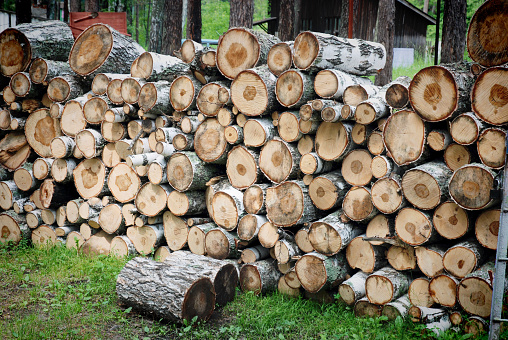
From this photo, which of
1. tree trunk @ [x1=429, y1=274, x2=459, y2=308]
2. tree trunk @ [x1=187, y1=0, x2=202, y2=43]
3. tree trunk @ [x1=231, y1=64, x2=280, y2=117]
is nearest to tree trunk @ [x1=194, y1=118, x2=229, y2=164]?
tree trunk @ [x1=231, y1=64, x2=280, y2=117]

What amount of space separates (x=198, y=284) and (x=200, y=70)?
258 centimetres

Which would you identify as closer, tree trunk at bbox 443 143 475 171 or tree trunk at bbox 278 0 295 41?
tree trunk at bbox 443 143 475 171

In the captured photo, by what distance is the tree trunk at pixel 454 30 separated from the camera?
8469 millimetres

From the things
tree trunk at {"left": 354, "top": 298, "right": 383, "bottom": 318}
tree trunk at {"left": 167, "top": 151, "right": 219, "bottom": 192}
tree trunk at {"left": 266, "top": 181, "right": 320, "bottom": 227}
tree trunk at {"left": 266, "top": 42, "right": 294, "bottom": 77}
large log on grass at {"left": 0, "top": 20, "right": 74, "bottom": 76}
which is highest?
large log on grass at {"left": 0, "top": 20, "right": 74, "bottom": 76}

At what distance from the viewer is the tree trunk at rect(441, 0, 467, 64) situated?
27.8ft

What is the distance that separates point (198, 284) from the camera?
4254 millimetres

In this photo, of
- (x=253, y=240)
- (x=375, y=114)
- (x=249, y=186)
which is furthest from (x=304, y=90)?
(x=253, y=240)

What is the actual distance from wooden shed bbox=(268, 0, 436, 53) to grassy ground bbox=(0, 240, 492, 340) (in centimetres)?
1502

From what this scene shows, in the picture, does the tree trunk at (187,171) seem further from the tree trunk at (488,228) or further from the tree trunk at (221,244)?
A: the tree trunk at (488,228)

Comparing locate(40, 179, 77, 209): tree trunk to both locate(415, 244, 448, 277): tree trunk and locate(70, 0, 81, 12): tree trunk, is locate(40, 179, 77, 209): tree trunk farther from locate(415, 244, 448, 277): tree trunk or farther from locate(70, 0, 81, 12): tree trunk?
locate(70, 0, 81, 12): tree trunk

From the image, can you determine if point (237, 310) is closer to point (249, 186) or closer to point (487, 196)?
point (249, 186)

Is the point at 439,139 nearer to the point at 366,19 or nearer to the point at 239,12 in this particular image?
the point at 239,12

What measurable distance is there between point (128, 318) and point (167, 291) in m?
0.57

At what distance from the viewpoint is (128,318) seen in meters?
4.42
